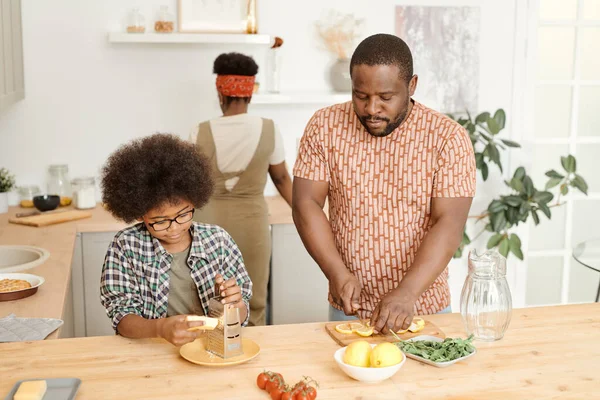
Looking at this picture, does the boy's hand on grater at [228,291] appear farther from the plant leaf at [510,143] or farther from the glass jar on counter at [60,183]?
the plant leaf at [510,143]

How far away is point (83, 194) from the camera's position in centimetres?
353

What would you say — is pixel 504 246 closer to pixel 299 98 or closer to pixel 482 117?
pixel 482 117

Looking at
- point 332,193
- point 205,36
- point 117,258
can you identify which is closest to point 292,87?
point 205,36

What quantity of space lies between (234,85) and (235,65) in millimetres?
104

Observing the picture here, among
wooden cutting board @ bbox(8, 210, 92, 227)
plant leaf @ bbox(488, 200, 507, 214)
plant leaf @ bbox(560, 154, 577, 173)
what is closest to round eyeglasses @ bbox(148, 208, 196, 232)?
wooden cutting board @ bbox(8, 210, 92, 227)

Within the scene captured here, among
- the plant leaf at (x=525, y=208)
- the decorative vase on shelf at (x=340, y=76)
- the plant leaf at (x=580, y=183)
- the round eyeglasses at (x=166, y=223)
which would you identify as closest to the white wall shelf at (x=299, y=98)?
the decorative vase on shelf at (x=340, y=76)

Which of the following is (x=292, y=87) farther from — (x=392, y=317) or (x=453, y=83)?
(x=392, y=317)

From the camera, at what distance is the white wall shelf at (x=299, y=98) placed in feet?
11.8

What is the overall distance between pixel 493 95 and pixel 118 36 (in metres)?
2.03

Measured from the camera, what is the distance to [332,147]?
206 cm

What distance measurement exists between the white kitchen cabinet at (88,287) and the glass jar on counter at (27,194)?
1.73ft

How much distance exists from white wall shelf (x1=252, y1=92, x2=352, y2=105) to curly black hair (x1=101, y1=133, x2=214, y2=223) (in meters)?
1.74

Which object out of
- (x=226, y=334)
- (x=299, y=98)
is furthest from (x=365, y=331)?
(x=299, y=98)

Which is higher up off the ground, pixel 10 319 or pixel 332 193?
pixel 332 193
